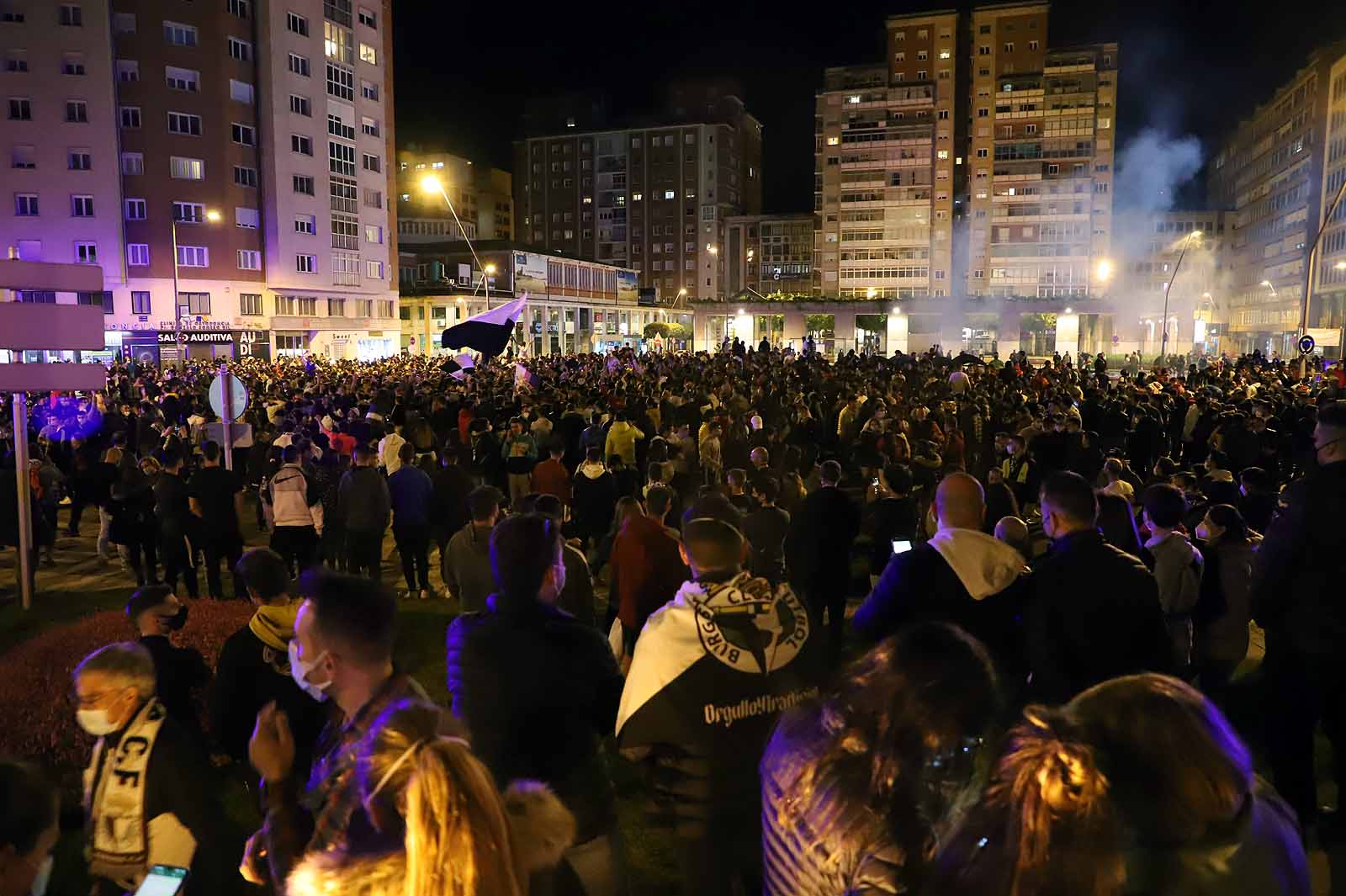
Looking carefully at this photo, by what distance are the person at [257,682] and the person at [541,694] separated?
3.95ft

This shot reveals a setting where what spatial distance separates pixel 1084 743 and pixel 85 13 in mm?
63189

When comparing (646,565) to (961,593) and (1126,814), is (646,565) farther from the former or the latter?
(1126,814)

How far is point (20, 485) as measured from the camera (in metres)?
8.73

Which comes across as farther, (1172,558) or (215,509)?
(215,509)

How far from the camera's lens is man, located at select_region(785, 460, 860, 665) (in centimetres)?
672

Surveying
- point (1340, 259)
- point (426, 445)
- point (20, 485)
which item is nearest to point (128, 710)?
point (20, 485)

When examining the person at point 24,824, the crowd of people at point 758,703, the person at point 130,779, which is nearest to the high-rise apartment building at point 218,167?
the crowd of people at point 758,703

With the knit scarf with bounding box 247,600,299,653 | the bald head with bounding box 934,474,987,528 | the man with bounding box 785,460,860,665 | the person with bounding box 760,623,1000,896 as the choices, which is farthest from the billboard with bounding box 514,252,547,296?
the person with bounding box 760,623,1000,896

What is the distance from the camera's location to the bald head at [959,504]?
4.10 m

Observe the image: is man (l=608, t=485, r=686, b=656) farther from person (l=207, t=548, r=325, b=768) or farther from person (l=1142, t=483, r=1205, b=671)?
person (l=1142, t=483, r=1205, b=671)

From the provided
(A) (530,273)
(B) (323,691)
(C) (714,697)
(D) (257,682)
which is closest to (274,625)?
(D) (257,682)

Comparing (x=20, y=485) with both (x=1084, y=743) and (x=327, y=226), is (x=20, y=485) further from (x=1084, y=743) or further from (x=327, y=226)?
(x=327, y=226)

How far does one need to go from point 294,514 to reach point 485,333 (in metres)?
7.70

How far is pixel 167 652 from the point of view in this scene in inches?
164
